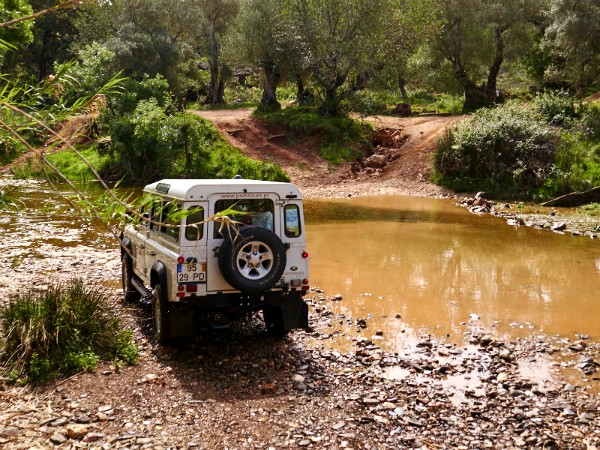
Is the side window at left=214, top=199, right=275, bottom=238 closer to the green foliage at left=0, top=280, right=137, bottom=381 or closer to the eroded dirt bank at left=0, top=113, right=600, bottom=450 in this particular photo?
the eroded dirt bank at left=0, top=113, right=600, bottom=450

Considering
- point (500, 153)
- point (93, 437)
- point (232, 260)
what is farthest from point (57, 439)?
point (500, 153)

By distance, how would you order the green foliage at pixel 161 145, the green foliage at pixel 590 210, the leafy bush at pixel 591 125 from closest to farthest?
the green foliage at pixel 590 210
the leafy bush at pixel 591 125
the green foliage at pixel 161 145

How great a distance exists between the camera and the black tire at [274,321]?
8711 millimetres

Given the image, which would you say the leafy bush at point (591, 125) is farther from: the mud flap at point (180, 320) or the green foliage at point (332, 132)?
the mud flap at point (180, 320)

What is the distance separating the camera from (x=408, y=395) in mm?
7289

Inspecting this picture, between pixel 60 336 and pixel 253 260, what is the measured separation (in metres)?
2.65

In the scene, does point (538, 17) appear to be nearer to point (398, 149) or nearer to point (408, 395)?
point (398, 149)

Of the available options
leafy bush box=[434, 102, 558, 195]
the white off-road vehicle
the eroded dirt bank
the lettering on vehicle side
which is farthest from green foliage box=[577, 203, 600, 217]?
the lettering on vehicle side

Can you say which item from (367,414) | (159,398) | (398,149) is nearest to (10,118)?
(159,398)

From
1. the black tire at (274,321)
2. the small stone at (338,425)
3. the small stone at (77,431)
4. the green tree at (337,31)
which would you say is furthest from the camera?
the green tree at (337,31)

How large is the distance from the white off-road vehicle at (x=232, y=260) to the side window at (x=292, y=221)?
0.01m

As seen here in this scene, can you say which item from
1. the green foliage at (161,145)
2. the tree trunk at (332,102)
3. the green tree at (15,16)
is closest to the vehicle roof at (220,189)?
the green tree at (15,16)

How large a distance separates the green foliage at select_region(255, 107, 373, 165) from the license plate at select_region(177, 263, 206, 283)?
26795 mm

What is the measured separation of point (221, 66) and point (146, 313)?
37.3 metres
